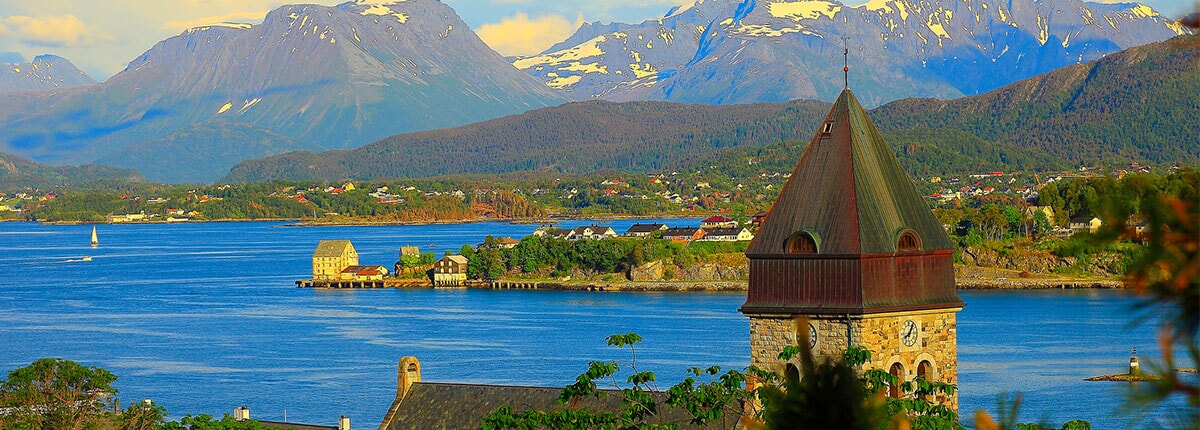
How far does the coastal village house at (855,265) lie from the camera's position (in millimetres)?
12148

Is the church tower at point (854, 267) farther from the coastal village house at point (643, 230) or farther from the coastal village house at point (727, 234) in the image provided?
the coastal village house at point (643, 230)

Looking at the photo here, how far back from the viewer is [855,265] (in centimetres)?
1229

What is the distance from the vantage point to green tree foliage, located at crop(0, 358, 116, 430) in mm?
23659

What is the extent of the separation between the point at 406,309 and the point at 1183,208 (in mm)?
71999

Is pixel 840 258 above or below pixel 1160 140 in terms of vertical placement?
below

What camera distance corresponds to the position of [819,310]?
1209 cm

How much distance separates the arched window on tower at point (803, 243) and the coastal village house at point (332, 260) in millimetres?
80888

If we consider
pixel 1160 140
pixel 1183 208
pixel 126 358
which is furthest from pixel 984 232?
pixel 1160 140

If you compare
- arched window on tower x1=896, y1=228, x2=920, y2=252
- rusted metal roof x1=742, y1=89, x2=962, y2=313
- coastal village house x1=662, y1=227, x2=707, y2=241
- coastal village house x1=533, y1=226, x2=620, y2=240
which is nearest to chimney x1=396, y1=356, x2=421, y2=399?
rusted metal roof x1=742, y1=89, x2=962, y2=313

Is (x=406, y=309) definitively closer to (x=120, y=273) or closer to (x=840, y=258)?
(x=120, y=273)

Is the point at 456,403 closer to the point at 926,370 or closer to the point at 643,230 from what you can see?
the point at 926,370

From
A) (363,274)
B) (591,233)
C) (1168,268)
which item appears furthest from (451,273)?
(1168,268)

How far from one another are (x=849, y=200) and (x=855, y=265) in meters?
0.58

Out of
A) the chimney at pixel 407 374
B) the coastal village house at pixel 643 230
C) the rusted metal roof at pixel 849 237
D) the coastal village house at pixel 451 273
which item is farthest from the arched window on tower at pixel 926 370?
the coastal village house at pixel 643 230
